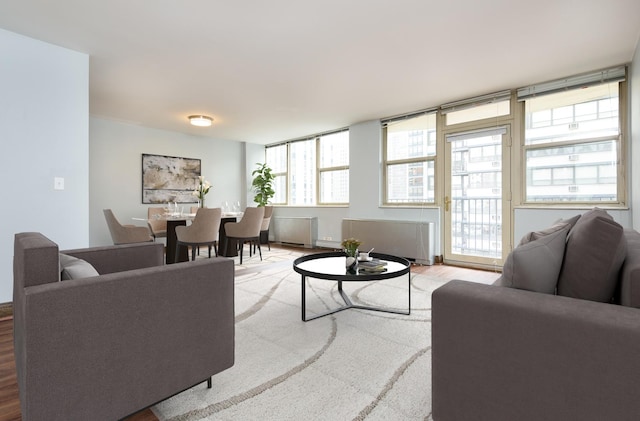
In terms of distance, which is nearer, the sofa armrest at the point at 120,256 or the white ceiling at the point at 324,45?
the sofa armrest at the point at 120,256

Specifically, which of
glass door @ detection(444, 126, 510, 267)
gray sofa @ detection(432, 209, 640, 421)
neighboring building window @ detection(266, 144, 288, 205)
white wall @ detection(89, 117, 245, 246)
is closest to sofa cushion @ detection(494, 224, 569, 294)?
gray sofa @ detection(432, 209, 640, 421)

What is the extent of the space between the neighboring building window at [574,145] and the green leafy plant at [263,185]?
5.15 meters

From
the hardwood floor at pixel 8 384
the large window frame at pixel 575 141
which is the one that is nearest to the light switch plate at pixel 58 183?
the hardwood floor at pixel 8 384

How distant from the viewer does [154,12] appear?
2574 mm

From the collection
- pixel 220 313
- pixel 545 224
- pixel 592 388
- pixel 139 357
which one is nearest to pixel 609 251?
pixel 592 388

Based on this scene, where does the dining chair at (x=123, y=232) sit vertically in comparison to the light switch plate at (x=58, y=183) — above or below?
below

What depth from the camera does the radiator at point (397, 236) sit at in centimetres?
502

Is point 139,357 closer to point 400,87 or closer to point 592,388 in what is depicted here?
point 592,388

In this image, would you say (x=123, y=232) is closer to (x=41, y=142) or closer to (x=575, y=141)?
(x=41, y=142)

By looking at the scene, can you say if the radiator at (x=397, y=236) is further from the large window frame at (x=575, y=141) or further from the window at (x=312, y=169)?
the large window frame at (x=575, y=141)

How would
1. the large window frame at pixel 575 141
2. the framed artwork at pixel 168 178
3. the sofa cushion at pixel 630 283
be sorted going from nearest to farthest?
the sofa cushion at pixel 630 283 → the large window frame at pixel 575 141 → the framed artwork at pixel 168 178

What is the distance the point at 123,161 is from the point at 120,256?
4814mm

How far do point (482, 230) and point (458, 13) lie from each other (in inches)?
122

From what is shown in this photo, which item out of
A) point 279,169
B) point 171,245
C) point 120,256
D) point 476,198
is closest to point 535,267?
point 120,256
